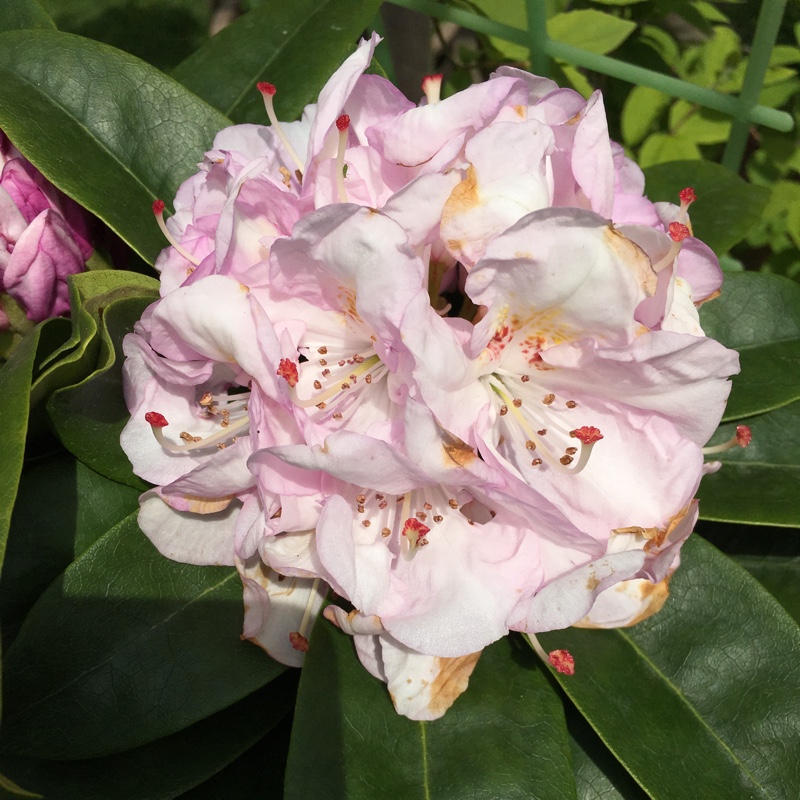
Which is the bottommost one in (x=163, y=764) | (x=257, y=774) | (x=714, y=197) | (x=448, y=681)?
(x=257, y=774)

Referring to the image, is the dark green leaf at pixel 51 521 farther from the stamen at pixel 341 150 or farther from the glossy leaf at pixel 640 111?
the glossy leaf at pixel 640 111

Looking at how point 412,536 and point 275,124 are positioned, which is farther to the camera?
point 275,124

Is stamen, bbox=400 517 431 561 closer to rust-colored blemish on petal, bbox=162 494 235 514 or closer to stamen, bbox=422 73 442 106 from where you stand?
rust-colored blemish on petal, bbox=162 494 235 514

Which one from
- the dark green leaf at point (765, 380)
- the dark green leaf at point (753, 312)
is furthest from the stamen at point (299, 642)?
the dark green leaf at point (753, 312)

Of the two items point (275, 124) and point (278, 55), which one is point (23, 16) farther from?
point (275, 124)

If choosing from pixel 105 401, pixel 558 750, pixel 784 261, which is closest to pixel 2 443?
pixel 105 401

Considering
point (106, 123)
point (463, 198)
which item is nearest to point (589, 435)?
point (463, 198)

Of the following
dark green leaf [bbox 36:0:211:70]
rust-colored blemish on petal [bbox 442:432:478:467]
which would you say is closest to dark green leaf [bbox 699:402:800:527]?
rust-colored blemish on petal [bbox 442:432:478:467]
